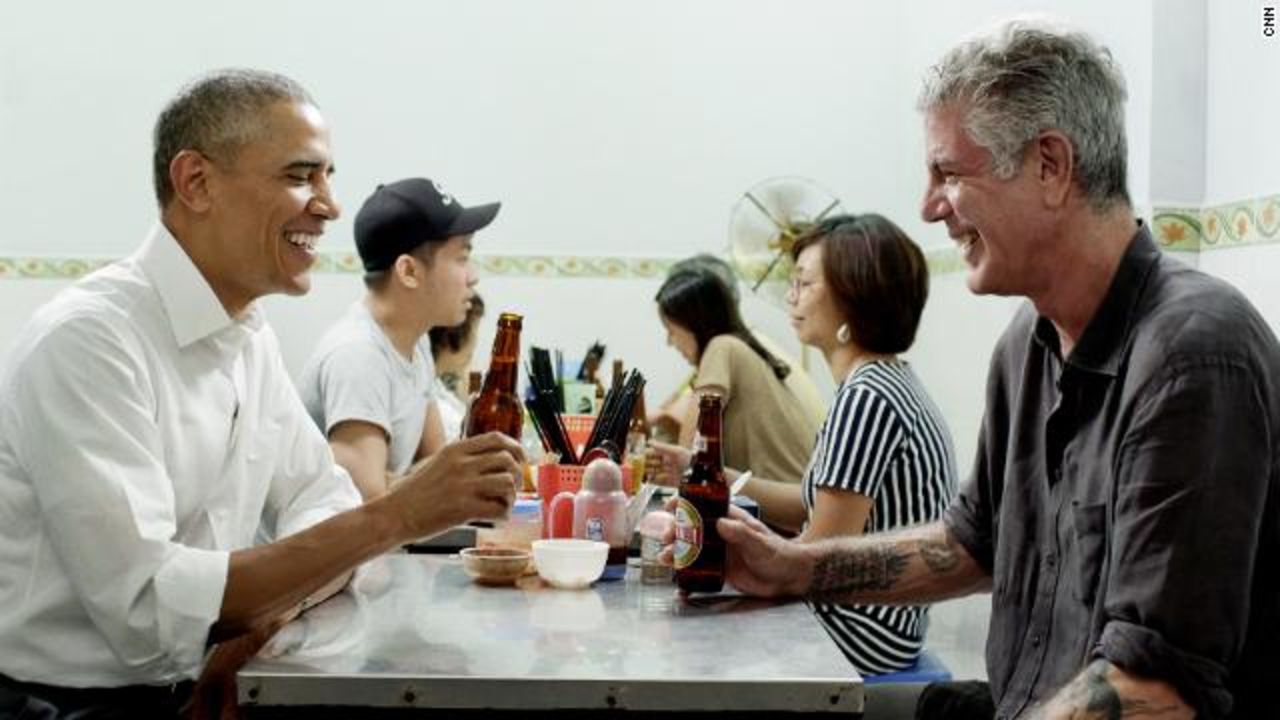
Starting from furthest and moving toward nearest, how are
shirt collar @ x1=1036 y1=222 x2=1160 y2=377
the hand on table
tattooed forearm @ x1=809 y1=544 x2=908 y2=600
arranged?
tattooed forearm @ x1=809 y1=544 x2=908 y2=600 < the hand on table < shirt collar @ x1=1036 y1=222 x2=1160 y2=377

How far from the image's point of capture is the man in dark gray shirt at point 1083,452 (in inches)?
53.4

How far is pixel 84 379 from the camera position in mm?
1692

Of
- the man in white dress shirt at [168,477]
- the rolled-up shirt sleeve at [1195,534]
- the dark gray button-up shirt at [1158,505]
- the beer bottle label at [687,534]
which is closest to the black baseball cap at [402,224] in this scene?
the man in white dress shirt at [168,477]

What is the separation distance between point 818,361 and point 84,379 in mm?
4482

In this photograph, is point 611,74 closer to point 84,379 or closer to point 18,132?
point 18,132

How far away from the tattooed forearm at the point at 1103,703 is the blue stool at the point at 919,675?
0.93m

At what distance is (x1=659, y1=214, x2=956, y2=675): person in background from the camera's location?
2.42 meters

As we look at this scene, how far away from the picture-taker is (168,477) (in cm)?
177

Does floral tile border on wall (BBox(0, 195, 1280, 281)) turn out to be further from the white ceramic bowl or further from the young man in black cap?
the white ceramic bowl

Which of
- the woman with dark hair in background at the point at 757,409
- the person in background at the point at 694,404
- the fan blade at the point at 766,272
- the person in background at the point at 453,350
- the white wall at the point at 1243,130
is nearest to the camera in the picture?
the white wall at the point at 1243,130

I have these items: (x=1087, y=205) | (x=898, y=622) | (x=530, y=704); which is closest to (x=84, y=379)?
(x=530, y=704)

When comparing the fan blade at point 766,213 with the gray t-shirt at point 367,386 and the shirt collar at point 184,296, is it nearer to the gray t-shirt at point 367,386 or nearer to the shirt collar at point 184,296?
the gray t-shirt at point 367,386

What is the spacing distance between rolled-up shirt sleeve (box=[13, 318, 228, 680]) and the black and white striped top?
4.06ft

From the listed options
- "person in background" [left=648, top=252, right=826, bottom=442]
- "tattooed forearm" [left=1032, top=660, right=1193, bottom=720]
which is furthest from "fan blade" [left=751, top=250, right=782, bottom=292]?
"tattooed forearm" [left=1032, top=660, right=1193, bottom=720]
